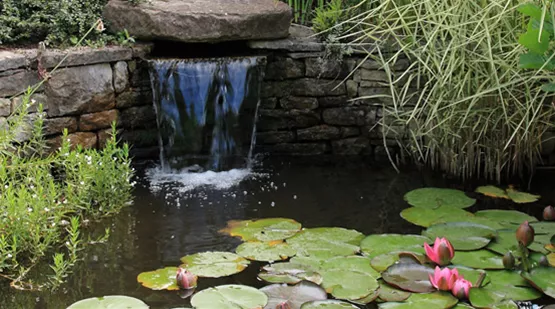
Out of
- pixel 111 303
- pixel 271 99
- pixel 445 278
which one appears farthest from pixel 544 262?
pixel 271 99

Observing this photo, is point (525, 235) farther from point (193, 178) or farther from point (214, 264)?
point (193, 178)

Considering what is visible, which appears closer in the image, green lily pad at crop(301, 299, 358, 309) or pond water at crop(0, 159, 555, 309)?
green lily pad at crop(301, 299, 358, 309)

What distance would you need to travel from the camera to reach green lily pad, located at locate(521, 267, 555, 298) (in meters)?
2.63

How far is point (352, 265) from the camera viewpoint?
2.90m

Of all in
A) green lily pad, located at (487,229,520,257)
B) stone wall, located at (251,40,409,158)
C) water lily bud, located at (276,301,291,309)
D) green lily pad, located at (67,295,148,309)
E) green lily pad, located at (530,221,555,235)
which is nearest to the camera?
water lily bud, located at (276,301,291,309)

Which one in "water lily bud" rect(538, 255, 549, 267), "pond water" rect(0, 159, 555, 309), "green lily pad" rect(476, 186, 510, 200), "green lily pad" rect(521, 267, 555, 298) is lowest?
"pond water" rect(0, 159, 555, 309)

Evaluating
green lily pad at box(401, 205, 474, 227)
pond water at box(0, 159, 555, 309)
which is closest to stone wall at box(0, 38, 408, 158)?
pond water at box(0, 159, 555, 309)

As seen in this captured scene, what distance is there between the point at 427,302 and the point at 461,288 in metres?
0.14

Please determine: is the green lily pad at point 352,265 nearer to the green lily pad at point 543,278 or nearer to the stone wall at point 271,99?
the green lily pad at point 543,278

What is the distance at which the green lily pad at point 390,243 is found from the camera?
3.06m

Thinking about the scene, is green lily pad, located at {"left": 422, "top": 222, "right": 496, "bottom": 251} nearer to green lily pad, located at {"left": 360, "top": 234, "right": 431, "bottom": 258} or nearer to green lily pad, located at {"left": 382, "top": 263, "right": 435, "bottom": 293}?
green lily pad, located at {"left": 360, "top": 234, "right": 431, "bottom": 258}

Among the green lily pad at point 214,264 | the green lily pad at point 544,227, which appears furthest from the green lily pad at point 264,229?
the green lily pad at point 544,227

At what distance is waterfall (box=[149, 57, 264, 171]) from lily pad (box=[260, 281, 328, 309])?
188cm

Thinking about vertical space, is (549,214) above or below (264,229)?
above
